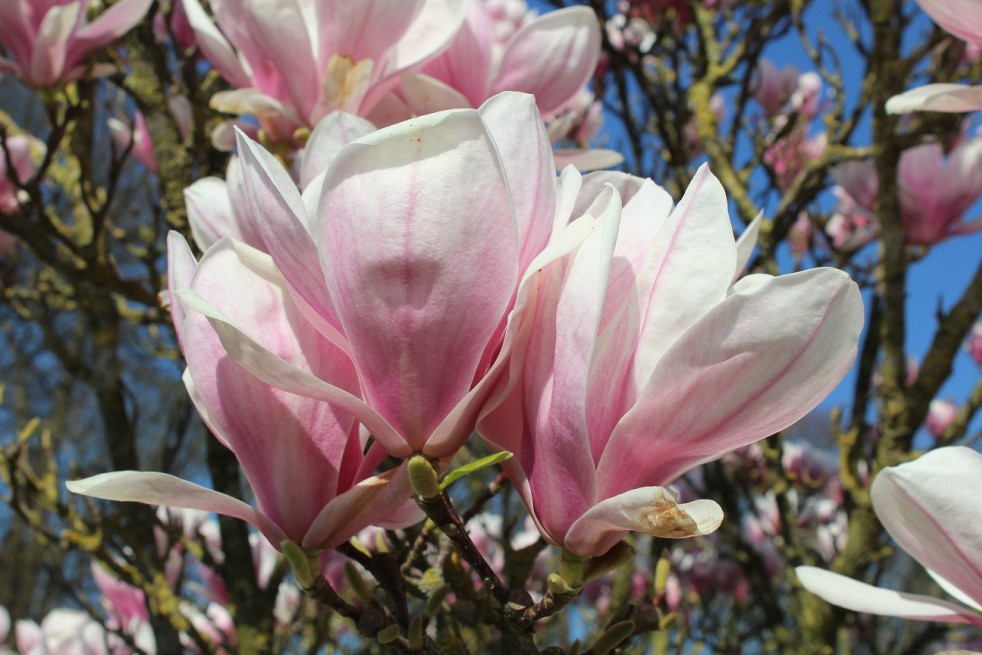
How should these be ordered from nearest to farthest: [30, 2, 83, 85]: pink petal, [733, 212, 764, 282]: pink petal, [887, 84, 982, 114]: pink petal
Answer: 1. [733, 212, 764, 282]: pink petal
2. [887, 84, 982, 114]: pink petal
3. [30, 2, 83, 85]: pink petal

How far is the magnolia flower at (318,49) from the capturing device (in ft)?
2.82

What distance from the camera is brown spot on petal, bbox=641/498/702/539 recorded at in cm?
44

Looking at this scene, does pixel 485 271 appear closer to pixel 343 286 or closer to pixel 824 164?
pixel 343 286

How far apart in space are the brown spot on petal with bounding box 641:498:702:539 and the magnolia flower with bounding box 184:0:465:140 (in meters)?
0.56

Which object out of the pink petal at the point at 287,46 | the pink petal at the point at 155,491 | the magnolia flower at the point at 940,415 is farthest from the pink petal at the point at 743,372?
the magnolia flower at the point at 940,415

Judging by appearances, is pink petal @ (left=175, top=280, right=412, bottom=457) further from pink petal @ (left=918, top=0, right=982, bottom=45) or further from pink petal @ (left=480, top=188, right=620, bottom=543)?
pink petal @ (left=918, top=0, right=982, bottom=45)

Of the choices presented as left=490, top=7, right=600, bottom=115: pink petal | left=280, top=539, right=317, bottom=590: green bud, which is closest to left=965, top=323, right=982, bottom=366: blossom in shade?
left=490, top=7, right=600, bottom=115: pink petal

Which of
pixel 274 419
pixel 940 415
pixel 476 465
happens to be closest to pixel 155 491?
pixel 274 419

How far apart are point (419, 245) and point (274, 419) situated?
0.51 feet

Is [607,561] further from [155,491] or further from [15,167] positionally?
[15,167]

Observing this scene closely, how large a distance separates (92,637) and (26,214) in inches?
35.5

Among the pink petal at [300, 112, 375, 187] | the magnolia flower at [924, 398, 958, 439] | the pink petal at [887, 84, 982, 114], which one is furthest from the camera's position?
the magnolia flower at [924, 398, 958, 439]

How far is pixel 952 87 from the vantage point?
31.3 inches

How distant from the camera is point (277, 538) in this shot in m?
0.56
